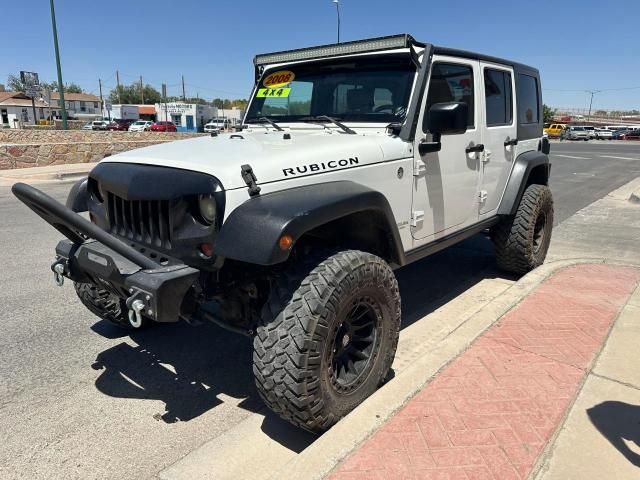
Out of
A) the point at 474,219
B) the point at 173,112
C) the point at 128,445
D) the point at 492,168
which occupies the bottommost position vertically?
the point at 128,445

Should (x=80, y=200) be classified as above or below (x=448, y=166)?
below

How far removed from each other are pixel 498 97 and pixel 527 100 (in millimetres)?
902

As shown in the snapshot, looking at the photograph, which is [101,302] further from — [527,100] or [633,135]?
[633,135]

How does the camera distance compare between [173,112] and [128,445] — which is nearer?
[128,445]

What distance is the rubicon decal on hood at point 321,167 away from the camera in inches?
104

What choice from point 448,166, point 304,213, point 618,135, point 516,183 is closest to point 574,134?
point 618,135

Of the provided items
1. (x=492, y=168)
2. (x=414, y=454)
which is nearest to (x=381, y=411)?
(x=414, y=454)

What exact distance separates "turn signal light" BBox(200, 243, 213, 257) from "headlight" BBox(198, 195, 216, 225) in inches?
4.3

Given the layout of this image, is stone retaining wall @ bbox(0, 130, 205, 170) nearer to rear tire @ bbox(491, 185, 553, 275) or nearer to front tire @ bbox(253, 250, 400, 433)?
rear tire @ bbox(491, 185, 553, 275)

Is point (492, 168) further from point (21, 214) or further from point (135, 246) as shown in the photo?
point (21, 214)

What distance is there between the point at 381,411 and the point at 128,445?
1352 millimetres

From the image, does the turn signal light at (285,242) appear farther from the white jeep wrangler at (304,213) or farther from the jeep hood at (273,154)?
the jeep hood at (273,154)

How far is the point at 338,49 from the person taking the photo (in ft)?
12.0

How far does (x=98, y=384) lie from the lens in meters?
3.25
